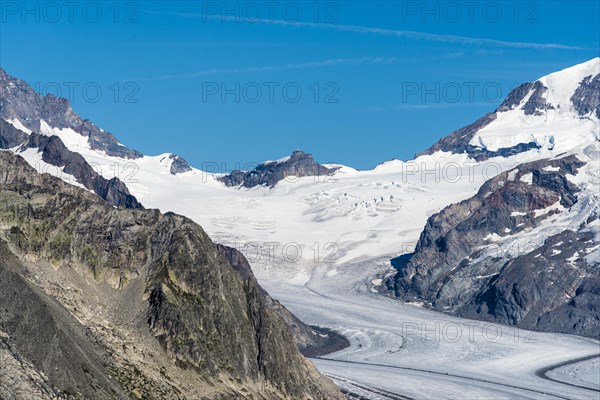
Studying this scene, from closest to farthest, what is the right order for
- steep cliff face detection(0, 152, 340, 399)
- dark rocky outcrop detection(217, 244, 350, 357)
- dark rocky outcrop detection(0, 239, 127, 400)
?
dark rocky outcrop detection(0, 239, 127, 400) → steep cliff face detection(0, 152, 340, 399) → dark rocky outcrop detection(217, 244, 350, 357)

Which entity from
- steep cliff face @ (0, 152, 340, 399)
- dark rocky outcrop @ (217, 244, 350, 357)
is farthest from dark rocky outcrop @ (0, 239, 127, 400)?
dark rocky outcrop @ (217, 244, 350, 357)

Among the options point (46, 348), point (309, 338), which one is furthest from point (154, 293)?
point (309, 338)

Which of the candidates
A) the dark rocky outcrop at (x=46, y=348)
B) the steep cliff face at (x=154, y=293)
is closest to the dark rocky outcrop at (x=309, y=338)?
the steep cliff face at (x=154, y=293)

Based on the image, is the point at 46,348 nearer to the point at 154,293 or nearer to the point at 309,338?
the point at 154,293

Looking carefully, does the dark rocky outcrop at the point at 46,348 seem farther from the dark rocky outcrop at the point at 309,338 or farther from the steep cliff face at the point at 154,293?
the dark rocky outcrop at the point at 309,338

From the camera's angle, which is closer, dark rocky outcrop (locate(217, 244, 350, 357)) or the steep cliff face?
the steep cliff face

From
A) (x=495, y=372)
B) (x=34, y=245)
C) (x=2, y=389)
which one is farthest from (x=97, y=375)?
Result: (x=495, y=372)

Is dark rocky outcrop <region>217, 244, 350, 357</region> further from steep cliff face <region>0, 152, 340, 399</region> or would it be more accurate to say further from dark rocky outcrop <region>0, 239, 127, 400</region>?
dark rocky outcrop <region>0, 239, 127, 400</region>

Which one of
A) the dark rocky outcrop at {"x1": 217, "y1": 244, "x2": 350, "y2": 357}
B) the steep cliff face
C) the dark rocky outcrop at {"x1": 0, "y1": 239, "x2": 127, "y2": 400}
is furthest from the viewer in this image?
the dark rocky outcrop at {"x1": 217, "y1": 244, "x2": 350, "y2": 357}

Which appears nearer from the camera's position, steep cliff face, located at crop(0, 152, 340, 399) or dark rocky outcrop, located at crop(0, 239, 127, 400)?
dark rocky outcrop, located at crop(0, 239, 127, 400)
